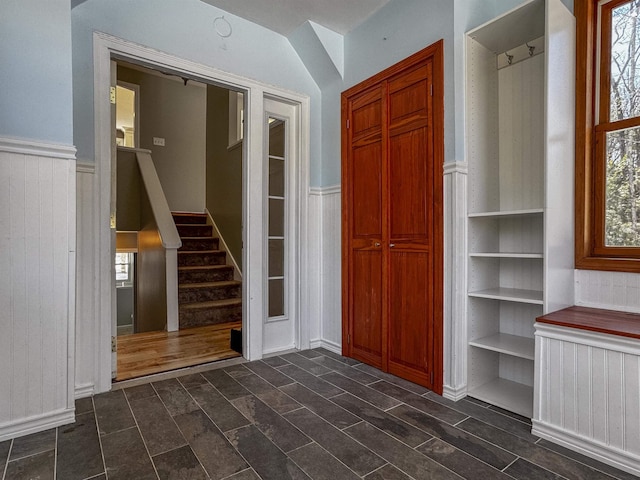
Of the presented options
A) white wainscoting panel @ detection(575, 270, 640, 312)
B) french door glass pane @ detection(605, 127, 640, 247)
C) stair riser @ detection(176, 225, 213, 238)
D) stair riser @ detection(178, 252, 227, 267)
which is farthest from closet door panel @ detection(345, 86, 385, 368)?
stair riser @ detection(176, 225, 213, 238)

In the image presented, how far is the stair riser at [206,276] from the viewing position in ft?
15.9

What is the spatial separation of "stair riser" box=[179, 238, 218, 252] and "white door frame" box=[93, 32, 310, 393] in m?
2.65

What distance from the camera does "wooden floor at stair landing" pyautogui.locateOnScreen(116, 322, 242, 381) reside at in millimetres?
2961

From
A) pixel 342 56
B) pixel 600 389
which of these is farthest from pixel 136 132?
pixel 600 389

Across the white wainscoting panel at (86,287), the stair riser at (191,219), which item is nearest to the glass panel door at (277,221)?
the white wainscoting panel at (86,287)

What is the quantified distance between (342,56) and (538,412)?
3085 mm

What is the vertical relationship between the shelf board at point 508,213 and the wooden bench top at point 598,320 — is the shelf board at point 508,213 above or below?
above

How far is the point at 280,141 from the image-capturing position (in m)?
3.41

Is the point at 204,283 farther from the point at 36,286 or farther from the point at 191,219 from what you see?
the point at 36,286

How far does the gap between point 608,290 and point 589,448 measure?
2.84 ft

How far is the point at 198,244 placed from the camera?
5.57 m

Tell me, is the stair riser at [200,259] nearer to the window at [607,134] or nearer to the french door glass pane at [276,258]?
the french door glass pane at [276,258]

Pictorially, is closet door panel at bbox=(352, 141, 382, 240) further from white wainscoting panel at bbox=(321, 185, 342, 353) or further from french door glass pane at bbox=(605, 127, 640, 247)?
french door glass pane at bbox=(605, 127, 640, 247)

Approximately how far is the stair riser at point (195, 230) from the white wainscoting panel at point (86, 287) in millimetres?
3337
